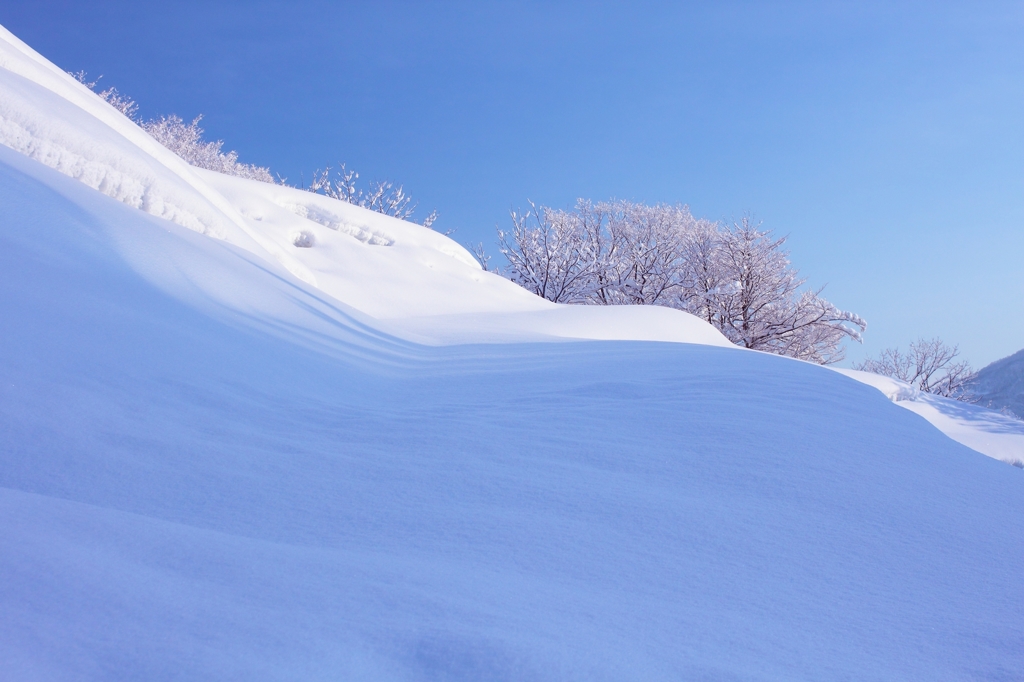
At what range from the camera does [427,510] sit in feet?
4.19

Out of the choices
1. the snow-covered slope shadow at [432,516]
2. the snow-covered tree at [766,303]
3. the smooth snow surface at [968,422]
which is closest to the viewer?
the snow-covered slope shadow at [432,516]

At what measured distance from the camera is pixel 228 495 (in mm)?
1261

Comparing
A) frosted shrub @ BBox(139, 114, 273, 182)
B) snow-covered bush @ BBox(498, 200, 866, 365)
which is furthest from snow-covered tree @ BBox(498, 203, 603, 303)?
frosted shrub @ BBox(139, 114, 273, 182)

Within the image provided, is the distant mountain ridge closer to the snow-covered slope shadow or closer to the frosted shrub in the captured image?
the snow-covered slope shadow

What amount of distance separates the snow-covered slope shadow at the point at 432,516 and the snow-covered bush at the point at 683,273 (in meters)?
15.8

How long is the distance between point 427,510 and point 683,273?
60.9 ft

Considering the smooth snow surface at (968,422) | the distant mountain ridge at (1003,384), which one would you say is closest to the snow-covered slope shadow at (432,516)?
the smooth snow surface at (968,422)

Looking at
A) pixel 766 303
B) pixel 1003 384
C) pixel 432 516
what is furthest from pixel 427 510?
pixel 1003 384

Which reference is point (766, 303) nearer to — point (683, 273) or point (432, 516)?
point (683, 273)

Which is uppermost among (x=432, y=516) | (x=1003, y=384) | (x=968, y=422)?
(x=1003, y=384)

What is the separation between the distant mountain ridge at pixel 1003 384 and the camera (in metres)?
17.7

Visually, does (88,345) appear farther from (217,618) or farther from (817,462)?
(817,462)

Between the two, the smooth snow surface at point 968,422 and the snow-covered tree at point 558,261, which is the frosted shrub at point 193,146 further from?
the smooth snow surface at point 968,422

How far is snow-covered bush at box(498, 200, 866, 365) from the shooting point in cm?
1709
